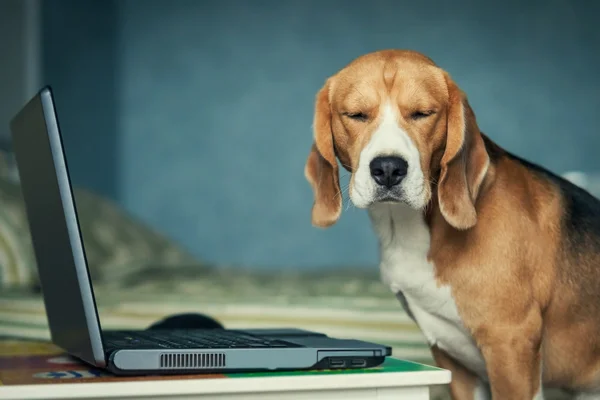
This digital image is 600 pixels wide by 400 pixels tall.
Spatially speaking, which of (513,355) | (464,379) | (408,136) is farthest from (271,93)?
(513,355)

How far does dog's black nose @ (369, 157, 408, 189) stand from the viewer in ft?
4.89

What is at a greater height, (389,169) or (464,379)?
(389,169)

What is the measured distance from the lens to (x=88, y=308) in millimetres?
1097

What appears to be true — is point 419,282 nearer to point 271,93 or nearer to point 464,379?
point 464,379

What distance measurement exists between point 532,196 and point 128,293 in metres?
1.46

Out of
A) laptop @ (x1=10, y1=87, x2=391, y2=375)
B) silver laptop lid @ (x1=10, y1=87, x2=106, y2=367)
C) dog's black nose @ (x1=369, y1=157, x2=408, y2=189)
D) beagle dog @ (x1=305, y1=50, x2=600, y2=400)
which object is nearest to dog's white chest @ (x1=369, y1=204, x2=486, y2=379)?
beagle dog @ (x1=305, y1=50, x2=600, y2=400)

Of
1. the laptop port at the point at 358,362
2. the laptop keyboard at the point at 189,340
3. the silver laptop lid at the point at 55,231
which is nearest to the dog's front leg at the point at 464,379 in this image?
the laptop keyboard at the point at 189,340

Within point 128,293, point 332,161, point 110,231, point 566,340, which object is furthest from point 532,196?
point 110,231

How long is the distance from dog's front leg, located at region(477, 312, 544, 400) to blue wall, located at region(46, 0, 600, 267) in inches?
131

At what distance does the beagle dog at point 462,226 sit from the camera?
1.52m

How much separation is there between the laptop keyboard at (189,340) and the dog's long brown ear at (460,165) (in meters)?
0.44

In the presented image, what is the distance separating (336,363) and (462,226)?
0.48m

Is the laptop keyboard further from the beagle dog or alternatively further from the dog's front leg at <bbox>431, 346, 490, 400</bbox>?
the dog's front leg at <bbox>431, 346, 490, 400</bbox>

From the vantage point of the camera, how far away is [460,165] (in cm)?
158
